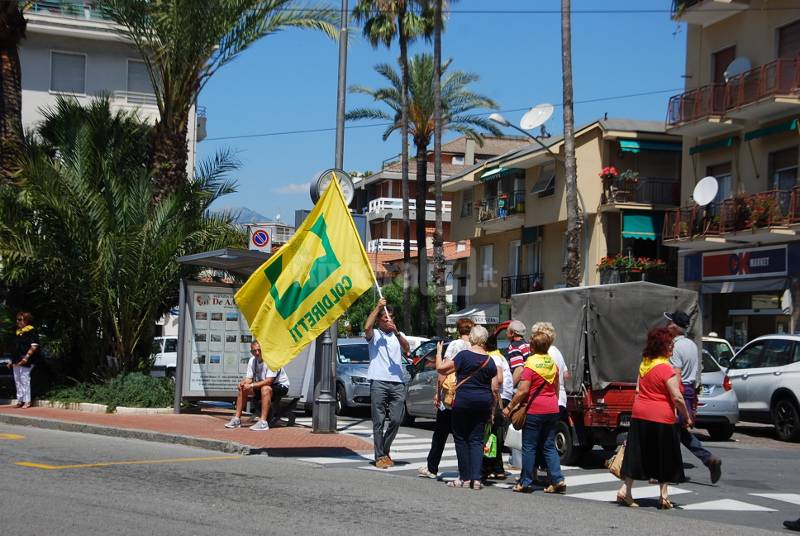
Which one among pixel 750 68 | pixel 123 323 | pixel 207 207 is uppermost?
pixel 750 68

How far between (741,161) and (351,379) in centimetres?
1602

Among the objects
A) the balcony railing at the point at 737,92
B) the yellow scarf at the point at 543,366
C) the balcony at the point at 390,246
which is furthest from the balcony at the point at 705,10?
the balcony at the point at 390,246

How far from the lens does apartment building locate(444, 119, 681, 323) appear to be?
37438mm

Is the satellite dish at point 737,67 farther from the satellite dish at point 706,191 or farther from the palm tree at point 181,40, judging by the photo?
the palm tree at point 181,40

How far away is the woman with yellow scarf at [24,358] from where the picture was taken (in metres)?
18.2

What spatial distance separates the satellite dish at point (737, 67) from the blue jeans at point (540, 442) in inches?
886

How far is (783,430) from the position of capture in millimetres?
18031

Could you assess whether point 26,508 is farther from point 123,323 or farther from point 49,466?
point 123,323

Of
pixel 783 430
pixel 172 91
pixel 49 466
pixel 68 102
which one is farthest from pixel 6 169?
pixel 783 430

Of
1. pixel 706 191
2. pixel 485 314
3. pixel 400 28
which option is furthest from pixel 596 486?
pixel 485 314

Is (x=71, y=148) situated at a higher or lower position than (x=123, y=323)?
higher

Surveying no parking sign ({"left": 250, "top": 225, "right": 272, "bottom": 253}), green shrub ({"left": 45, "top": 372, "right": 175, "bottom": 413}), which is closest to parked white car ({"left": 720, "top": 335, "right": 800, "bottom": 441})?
A: no parking sign ({"left": 250, "top": 225, "right": 272, "bottom": 253})

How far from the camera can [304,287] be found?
41.8 feet

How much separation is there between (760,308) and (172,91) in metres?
18.7
